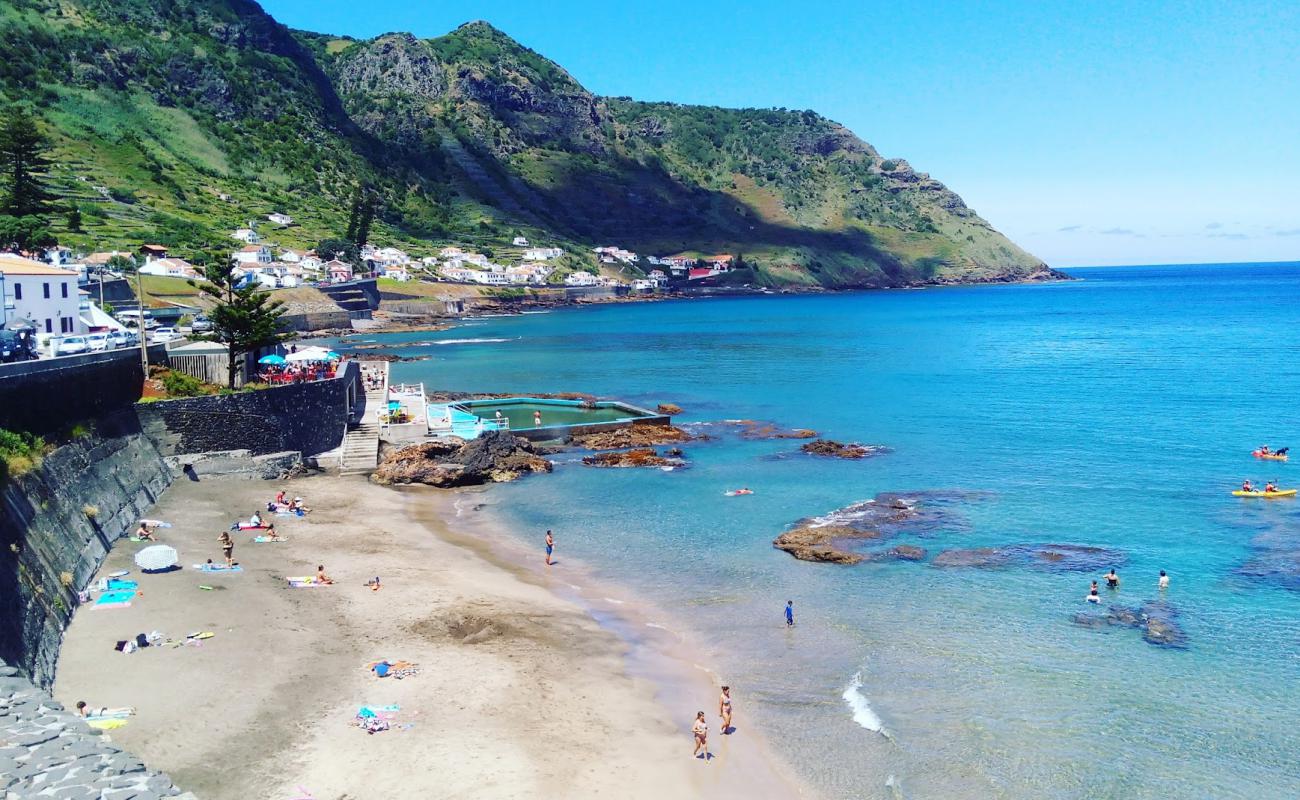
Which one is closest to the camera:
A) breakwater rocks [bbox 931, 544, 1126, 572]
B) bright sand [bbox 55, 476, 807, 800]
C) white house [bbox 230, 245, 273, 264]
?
bright sand [bbox 55, 476, 807, 800]

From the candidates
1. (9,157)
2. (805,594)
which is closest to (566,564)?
(805,594)

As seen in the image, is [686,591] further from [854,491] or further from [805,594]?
[854,491]

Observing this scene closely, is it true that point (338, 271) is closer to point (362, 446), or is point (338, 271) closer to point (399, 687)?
point (362, 446)

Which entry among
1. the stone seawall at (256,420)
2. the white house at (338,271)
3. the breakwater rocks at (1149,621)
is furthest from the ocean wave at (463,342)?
the breakwater rocks at (1149,621)

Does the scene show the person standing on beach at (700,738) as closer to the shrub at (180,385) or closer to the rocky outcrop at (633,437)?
the shrub at (180,385)

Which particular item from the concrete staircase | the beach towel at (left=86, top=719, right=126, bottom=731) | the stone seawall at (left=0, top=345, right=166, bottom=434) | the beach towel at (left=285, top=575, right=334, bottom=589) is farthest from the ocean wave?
the beach towel at (left=86, top=719, right=126, bottom=731)

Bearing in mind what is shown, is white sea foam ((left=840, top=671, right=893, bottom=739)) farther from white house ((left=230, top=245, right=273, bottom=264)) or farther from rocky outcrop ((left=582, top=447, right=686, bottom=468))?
white house ((left=230, top=245, right=273, bottom=264))

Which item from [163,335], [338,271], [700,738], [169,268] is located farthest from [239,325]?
[338,271]
